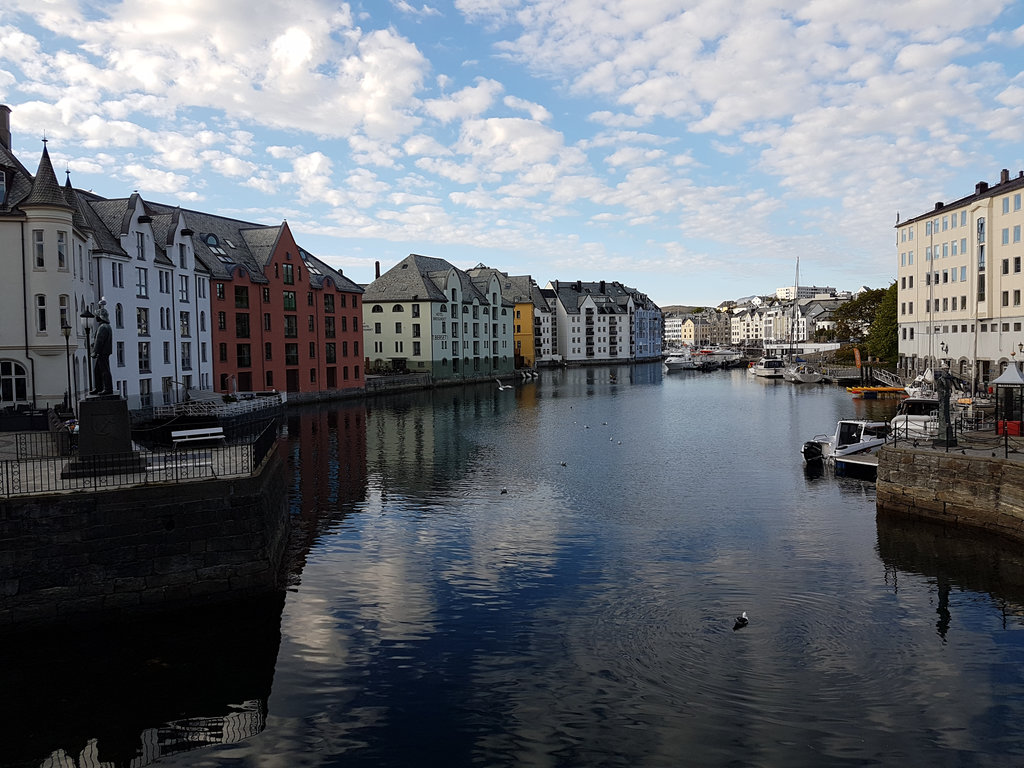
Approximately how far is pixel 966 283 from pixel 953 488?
59709 mm

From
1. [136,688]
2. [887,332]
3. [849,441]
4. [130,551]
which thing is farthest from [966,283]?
[136,688]

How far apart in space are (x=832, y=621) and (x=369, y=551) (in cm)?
1532

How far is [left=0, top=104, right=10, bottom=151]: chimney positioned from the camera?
45.3 metres

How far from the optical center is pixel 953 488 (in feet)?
96.6

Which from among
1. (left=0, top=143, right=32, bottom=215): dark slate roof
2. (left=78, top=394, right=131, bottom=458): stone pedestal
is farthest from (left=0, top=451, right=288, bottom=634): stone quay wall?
(left=0, top=143, right=32, bottom=215): dark slate roof

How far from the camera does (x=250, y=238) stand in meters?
85.1

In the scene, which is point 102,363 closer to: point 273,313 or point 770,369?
point 273,313

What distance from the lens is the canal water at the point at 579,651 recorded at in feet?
47.8

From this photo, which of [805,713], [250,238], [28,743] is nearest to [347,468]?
[28,743]

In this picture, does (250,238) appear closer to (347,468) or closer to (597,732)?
(347,468)

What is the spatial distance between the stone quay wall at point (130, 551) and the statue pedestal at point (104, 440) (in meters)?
2.86

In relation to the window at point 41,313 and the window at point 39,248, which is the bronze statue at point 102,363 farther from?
the window at point 39,248

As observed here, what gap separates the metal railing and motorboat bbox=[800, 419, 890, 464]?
30.9 metres

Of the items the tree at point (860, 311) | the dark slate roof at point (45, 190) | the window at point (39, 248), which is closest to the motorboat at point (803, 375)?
the tree at point (860, 311)
